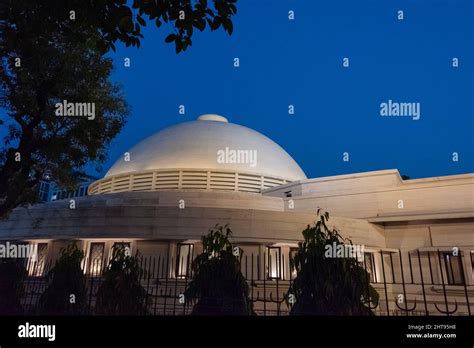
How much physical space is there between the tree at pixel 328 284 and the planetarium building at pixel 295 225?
12.3 ft

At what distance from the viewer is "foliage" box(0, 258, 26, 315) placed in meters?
9.27

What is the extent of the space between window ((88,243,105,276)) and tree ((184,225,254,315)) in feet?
30.2

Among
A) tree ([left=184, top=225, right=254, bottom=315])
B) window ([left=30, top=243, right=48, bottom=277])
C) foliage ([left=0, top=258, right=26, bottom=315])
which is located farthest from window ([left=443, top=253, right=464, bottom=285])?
window ([left=30, top=243, right=48, bottom=277])

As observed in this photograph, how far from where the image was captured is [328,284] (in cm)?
684

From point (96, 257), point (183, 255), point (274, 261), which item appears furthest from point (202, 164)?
point (274, 261)

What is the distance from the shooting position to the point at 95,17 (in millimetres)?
5371

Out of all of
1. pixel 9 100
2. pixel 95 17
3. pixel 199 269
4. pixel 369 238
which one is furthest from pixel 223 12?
pixel 369 238

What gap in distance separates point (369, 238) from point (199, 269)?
40.7 ft

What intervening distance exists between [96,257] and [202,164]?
12625 mm

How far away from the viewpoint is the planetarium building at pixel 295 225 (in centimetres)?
1530

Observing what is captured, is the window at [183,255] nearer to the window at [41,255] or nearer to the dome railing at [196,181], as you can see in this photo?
the window at [41,255]

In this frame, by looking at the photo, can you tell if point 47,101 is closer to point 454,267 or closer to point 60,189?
point 60,189

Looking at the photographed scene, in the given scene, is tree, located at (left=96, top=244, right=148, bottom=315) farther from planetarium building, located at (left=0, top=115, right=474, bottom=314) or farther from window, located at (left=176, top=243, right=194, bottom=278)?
window, located at (left=176, top=243, right=194, bottom=278)

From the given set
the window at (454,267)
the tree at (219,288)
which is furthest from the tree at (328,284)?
the window at (454,267)
